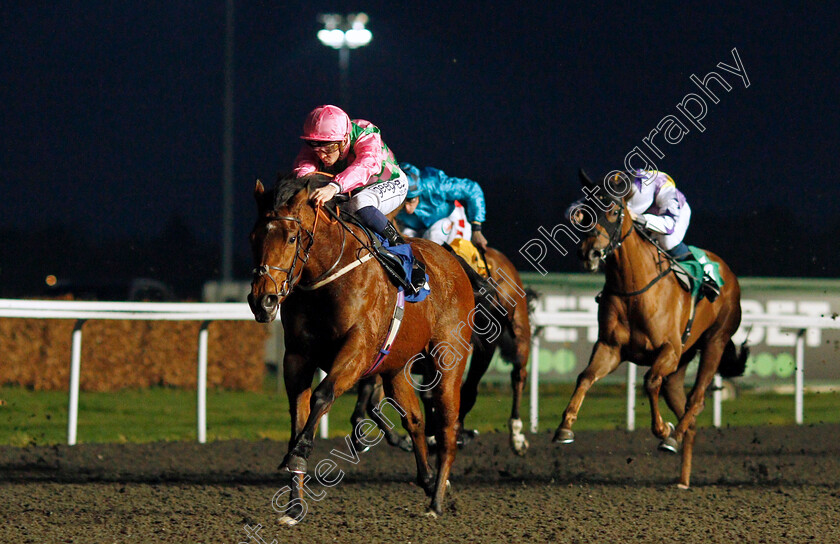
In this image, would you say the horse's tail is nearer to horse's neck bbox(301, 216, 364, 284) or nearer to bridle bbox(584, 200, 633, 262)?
bridle bbox(584, 200, 633, 262)

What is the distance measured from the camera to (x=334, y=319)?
4387 millimetres

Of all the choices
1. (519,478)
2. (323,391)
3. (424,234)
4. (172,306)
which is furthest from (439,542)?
(172,306)

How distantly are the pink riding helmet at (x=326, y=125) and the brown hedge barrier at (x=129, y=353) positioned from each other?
293 inches

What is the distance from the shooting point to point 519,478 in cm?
633

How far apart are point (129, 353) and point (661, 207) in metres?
7.63

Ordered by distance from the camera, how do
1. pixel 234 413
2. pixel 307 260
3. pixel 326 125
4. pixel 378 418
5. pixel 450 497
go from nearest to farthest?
pixel 307 260 < pixel 326 125 < pixel 450 497 < pixel 378 418 < pixel 234 413

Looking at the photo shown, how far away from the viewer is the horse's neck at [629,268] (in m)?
5.98

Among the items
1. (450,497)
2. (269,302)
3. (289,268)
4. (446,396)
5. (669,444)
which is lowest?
(450,497)

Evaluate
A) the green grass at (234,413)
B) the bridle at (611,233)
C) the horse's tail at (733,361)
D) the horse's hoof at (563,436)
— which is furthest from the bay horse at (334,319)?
the green grass at (234,413)

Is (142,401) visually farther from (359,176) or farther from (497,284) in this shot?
(359,176)

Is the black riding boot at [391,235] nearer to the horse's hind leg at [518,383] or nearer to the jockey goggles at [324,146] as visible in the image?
the jockey goggles at [324,146]

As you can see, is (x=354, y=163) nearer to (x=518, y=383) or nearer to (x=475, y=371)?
(x=475, y=371)

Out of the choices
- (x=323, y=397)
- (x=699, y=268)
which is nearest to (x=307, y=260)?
(x=323, y=397)

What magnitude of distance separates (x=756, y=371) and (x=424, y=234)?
7778 millimetres
